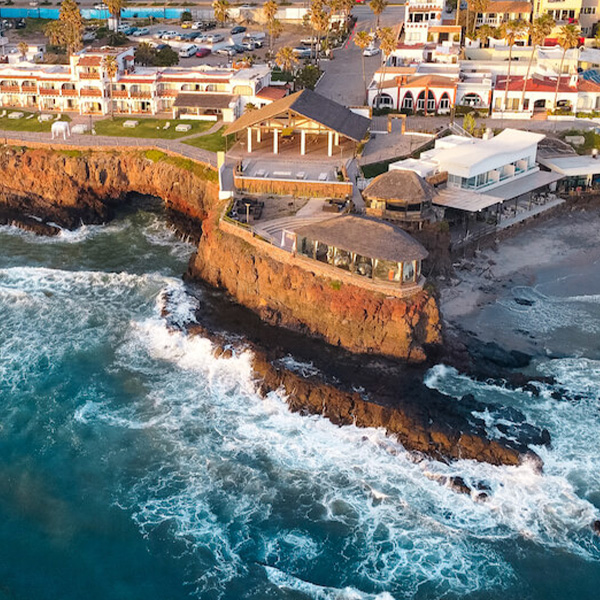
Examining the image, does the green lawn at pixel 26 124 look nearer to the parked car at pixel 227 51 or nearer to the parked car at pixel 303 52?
the parked car at pixel 227 51

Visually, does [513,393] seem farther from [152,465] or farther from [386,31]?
[386,31]

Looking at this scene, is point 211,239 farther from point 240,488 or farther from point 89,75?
point 89,75

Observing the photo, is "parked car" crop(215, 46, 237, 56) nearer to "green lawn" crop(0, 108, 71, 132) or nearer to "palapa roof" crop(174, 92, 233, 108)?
"palapa roof" crop(174, 92, 233, 108)

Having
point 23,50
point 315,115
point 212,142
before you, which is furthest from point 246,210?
point 23,50

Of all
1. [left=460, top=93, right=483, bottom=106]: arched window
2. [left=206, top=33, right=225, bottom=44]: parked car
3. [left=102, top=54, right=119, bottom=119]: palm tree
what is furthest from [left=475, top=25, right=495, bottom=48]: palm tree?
[left=102, top=54, right=119, bottom=119]: palm tree

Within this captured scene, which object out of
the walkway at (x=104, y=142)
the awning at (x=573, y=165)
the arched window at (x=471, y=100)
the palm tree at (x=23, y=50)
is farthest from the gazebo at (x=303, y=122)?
the palm tree at (x=23, y=50)
